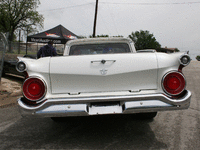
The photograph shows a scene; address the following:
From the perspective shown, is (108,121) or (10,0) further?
(10,0)

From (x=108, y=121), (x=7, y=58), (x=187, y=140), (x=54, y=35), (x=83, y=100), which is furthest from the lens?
(x=54, y=35)

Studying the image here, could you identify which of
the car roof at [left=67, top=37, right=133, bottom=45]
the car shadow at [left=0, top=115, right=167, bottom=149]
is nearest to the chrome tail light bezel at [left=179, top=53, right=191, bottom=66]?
the car shadow at [left=0, top=115, right=167, bottom=149]

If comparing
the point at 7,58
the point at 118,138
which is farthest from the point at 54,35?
the point at 118,138

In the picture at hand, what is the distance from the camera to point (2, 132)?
11.0 feet


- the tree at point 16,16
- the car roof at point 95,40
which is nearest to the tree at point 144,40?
the tree at point 16,16

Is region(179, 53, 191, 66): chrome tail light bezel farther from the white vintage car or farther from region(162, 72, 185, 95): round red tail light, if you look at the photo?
region(162, 72, 185, 95): round red tail light

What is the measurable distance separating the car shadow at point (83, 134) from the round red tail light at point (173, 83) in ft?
2.63

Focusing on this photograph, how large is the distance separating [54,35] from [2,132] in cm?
973

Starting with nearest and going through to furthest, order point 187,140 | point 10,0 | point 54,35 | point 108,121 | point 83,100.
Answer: point 83,100 → point 187,140 → point 108,121 → point 54,35 → point 10,0

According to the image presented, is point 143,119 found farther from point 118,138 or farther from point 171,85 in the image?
point 171,85

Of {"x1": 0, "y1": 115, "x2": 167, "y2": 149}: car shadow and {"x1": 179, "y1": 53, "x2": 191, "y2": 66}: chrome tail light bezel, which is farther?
{"x1": 0, "y1": 115, "x2": 167, "y2": 149}: car shadow

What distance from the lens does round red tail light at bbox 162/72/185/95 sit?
2.47 m

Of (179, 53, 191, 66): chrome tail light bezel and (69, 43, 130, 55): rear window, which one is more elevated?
(69, 43, 130, 55): rear window

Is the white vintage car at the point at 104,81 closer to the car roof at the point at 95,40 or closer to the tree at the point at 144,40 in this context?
the car roof at the point at 95,40
